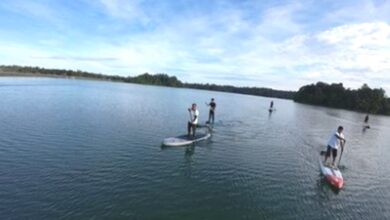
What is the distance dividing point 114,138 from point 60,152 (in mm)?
5444

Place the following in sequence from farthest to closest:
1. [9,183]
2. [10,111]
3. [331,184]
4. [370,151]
A: [10,111]
[370,151]
[331,184]
[9,183]

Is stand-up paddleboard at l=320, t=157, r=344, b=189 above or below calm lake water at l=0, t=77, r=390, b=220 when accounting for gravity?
above

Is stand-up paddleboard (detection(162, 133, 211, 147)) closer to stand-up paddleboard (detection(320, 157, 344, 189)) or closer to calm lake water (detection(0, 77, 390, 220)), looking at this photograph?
calm lake water (detection(0, 77, 390, 220))

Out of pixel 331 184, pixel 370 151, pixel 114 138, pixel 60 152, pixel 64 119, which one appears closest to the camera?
pixel 331 184

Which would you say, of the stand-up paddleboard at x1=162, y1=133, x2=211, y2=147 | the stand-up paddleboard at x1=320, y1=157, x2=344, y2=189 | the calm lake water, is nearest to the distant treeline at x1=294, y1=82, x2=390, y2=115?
the calm lake water

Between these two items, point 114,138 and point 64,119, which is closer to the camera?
point 114,138

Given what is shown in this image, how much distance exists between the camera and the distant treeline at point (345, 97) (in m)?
111

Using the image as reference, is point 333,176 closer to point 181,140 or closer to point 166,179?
point 166,179

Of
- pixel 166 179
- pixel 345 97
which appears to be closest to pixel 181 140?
pixel 166 179

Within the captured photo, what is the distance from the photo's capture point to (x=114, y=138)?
75.6ft

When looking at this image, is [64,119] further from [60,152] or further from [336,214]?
→ [336,214]

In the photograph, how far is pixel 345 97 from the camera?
126938mm

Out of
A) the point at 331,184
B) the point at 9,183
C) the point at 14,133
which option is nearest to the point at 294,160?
the point at 331,184

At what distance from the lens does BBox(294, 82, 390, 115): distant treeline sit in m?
111
